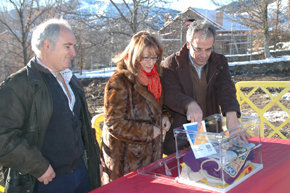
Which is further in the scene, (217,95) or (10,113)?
(217,95)

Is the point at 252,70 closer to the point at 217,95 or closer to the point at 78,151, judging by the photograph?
the point at 217,95

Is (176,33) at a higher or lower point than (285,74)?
higher

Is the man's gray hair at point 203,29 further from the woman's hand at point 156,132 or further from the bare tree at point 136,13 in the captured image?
the bare tree at point 136,13

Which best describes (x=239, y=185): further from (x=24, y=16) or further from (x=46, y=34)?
(x=24, y=16)

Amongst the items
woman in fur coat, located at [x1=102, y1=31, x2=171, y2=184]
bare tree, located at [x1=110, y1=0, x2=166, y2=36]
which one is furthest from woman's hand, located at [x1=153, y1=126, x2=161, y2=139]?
bare tree, located at [x1=110, y1=0, x2=166, y2=36]

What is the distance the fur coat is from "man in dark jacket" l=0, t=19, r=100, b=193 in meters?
0.27

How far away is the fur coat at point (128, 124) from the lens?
2.19 meters

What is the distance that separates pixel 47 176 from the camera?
1.71m

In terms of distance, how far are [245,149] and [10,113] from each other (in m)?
1.42

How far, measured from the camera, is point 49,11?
40.9ft

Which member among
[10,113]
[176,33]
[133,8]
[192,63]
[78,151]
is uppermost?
[133,8]

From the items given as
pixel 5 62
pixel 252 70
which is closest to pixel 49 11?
pixel 5 62

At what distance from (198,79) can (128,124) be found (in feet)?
2.49

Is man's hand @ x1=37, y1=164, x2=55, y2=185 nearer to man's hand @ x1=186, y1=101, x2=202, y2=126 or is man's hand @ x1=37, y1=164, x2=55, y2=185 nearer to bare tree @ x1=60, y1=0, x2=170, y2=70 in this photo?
man's hand @ x1=186, y1=101, x2=202, y2=126
